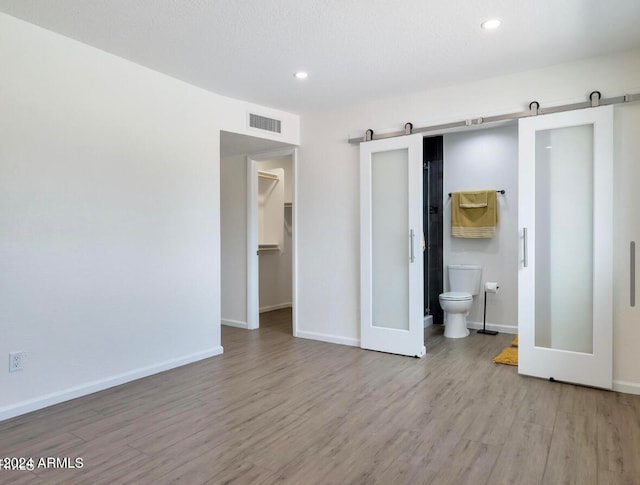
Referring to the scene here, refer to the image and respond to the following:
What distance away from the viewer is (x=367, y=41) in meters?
2.93

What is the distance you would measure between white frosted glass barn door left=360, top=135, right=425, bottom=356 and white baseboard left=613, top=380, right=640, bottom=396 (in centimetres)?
147

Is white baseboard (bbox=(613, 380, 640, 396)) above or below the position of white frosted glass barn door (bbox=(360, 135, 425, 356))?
below

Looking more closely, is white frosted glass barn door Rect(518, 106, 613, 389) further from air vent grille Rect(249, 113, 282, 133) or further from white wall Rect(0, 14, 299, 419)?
white wall Rect(0, 14, 299, 419)

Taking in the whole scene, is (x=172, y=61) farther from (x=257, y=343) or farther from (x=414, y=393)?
(x=414, y=393)

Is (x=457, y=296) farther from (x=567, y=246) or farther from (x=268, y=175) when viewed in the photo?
(x=268, y=175)

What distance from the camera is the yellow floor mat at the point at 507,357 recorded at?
3712 millimetres

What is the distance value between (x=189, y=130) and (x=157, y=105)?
0.35 metres

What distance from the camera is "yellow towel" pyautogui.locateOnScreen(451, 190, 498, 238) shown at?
492 centimetres

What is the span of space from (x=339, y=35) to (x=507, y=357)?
9.92 feet

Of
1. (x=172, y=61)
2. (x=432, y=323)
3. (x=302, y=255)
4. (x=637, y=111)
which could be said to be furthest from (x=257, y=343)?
(x=637, y=111)

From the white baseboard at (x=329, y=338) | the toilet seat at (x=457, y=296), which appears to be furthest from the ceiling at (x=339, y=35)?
the white baseboard at (x=329, y=338)

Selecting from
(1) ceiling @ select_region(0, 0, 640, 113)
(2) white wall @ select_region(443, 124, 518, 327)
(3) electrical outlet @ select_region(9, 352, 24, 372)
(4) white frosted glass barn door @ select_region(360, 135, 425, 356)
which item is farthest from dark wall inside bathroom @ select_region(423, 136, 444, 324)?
(3) electrical outlet @ select_region(9, 352, 24, 372)

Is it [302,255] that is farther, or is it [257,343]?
[302,255]

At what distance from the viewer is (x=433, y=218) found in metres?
5.38
